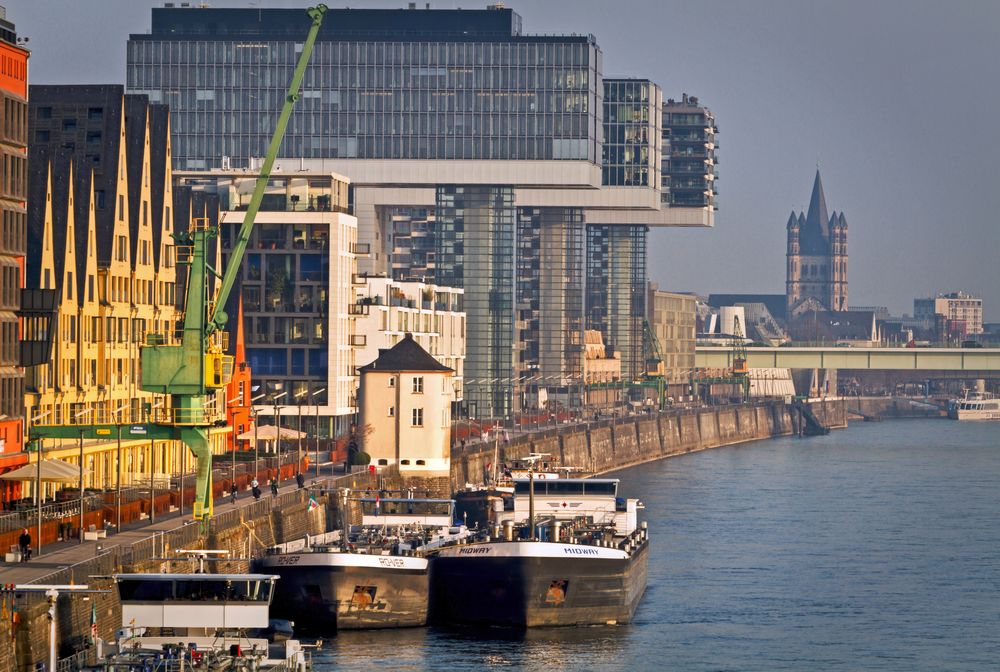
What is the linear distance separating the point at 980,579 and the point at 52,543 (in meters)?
54.4

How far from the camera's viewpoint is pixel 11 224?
330 feet

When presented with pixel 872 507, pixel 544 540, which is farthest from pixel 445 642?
pixel 872 507

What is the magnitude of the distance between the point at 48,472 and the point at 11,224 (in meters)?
14.0

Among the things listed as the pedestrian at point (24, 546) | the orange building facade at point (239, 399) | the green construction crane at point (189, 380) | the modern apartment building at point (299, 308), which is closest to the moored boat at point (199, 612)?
the pedestrian at point (24, 546)

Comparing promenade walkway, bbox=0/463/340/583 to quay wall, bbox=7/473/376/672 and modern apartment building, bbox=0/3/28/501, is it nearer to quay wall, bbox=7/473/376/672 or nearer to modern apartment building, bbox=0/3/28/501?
quay wall, bbox=7/473/376/672

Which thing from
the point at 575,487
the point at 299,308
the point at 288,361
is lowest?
the point at 575,487

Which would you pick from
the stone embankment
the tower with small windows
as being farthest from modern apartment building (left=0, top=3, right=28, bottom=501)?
the tower with small windows

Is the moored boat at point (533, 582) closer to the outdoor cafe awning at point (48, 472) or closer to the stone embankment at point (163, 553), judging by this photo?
the stone embankment at point (163, 553)

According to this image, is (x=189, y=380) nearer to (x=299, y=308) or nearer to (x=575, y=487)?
(x=575, y=487)

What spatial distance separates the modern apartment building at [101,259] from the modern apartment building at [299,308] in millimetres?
34454

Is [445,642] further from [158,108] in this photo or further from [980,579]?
[158,108]

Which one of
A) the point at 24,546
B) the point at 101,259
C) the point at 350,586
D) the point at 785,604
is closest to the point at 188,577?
the point at 24,546

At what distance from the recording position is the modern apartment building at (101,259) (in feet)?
384

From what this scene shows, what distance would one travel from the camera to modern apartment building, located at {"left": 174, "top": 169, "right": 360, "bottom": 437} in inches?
7121
